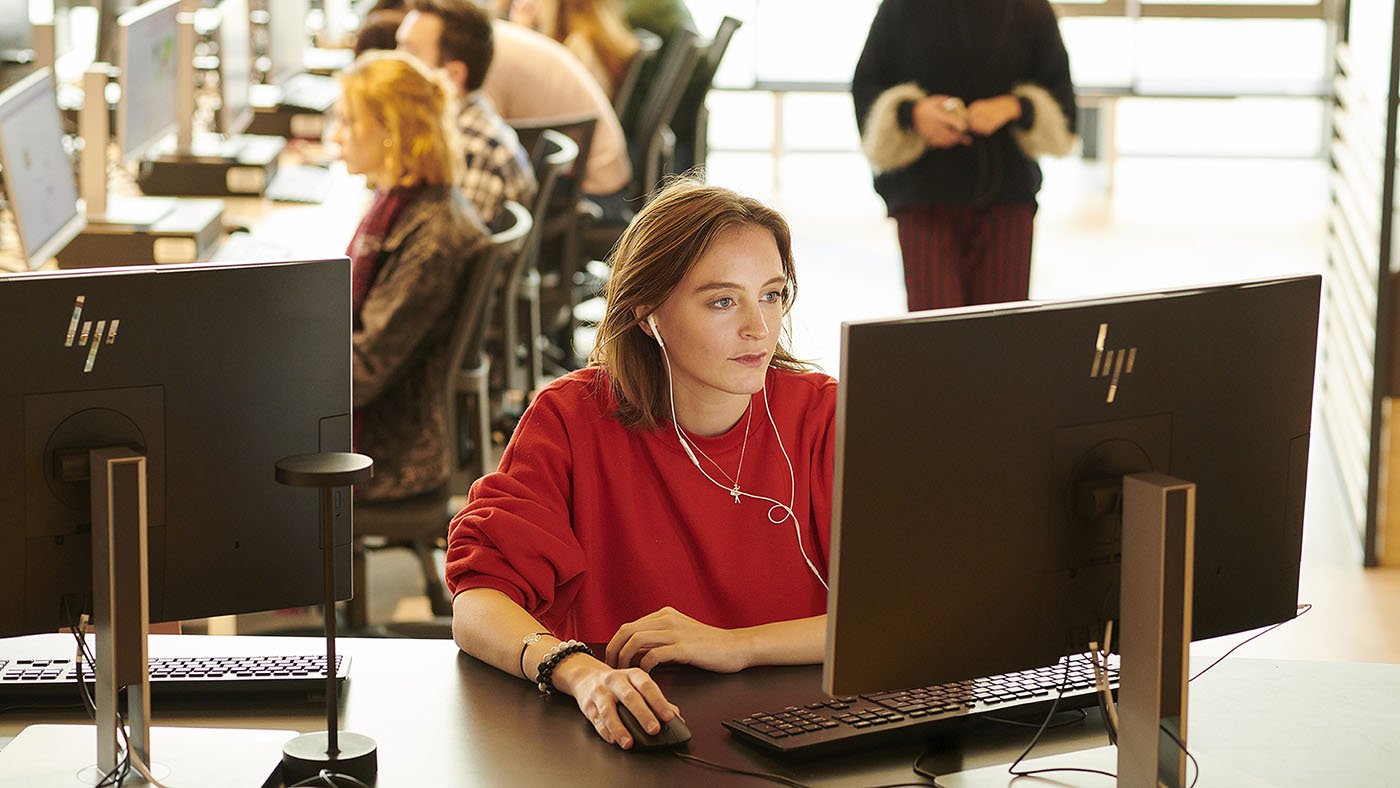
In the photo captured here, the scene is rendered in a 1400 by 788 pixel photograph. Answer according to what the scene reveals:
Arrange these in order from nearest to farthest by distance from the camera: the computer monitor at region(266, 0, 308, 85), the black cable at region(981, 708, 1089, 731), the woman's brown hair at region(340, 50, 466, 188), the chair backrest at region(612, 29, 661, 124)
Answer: the black cable at region(981, 708, 1089, 731)
the woman's brown hair at region(340, 50, 466, 188)
the chair backrest at region(612, 29, 661, 124)
the computer monitor at region(266, 0, 308, 85)

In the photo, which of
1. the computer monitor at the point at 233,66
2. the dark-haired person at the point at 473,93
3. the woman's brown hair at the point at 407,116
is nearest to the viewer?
the woman's brown hair at the point at 407,116

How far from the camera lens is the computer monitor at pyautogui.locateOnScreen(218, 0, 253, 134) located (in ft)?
15.2

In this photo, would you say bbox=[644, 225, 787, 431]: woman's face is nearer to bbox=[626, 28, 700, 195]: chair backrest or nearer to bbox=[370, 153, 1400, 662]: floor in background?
bbox=[370, 153, 1400, 662]: floor in background

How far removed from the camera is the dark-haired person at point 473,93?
3.70m

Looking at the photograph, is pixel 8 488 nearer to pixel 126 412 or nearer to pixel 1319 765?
pixel 126 412

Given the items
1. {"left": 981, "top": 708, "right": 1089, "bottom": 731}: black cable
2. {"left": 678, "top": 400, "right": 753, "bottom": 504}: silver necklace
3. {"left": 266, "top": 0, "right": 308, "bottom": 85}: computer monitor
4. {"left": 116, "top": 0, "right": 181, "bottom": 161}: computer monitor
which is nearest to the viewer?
{"left": 981, "top": 708, "right": 1089, "bottom": 731}: black cable

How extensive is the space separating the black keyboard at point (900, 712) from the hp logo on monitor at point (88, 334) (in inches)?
24.3

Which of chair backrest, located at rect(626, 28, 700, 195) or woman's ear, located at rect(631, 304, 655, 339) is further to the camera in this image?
chair backrest, located at rect(626, 28, 700, 195)

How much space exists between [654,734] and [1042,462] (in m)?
0.40

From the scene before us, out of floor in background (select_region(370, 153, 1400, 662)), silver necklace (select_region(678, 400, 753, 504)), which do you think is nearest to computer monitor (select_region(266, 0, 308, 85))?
floor in background (select_region(370, 153, 1400, 662))

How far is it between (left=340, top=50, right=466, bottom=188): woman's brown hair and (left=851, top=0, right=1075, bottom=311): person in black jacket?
38.0 inches

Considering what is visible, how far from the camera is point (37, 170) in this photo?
316 cm

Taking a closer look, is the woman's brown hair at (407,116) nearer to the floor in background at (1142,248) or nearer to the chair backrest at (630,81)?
the floor in background at (1142,248)

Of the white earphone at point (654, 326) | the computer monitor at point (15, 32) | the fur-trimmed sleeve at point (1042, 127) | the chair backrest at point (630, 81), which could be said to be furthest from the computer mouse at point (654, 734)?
the chair backrest at point (630, 81)
